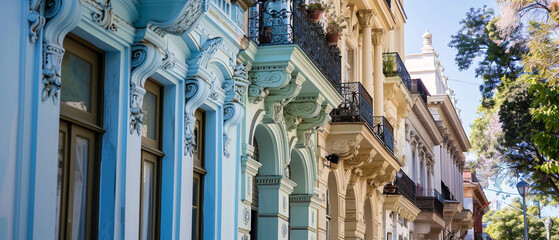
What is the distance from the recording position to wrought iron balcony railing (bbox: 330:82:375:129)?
19.7 m

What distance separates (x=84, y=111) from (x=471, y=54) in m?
23.2

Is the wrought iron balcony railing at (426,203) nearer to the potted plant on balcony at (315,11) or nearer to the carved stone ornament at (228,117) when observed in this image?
the potted plant on balcony at (315,11)

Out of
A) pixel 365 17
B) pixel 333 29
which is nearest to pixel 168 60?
pixel 333 29

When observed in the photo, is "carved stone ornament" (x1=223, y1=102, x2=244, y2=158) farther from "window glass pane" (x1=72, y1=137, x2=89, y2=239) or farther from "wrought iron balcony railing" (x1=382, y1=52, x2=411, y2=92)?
"wrought iron balcony railing" (x1=382, y1=52, x2=411, y2=92)

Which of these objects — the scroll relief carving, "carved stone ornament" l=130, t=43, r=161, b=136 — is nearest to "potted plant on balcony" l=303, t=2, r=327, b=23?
the scroll relief carving

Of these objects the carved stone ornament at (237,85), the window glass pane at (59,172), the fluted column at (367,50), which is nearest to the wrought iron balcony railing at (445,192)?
the fluted column at (367,50)

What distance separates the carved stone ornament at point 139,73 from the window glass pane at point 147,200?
86cm

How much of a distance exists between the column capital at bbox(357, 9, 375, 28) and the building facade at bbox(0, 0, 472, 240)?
76.6 inches

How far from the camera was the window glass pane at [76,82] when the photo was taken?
28.8ft

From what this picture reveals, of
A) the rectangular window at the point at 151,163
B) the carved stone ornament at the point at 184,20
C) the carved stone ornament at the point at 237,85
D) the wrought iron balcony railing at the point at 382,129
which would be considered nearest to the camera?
the carved stone ornament at the point at 184,20

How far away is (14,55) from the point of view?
7574 millimetres

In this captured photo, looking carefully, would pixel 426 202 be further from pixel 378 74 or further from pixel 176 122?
pixel 176 122

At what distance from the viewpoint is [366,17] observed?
24.0 metres

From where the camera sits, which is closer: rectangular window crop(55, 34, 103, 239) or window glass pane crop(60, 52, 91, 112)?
rectangular window crop(55, 34, 103, 239)
